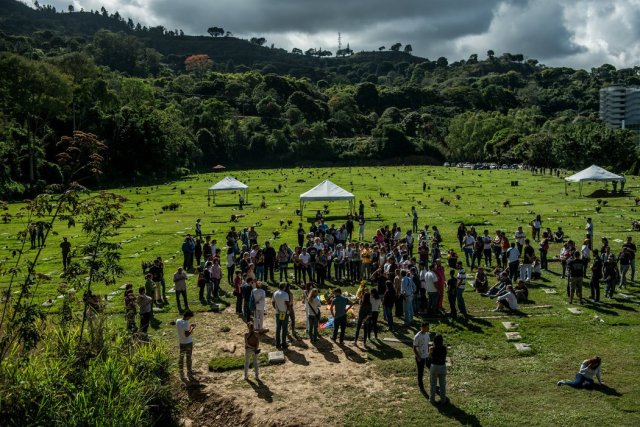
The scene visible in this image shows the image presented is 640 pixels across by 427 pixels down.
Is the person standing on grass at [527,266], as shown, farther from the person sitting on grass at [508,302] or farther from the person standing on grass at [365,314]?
the person standing on grass at [365,314]

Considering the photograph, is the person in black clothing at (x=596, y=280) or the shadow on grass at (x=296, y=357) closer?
the shadow on grass at (x=296, y=357)

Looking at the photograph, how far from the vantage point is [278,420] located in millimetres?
11281

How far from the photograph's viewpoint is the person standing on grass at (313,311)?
49.2 ft

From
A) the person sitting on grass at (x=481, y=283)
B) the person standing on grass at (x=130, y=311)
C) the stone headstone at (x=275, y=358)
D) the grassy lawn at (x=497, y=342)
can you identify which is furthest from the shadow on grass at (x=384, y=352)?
the person standing on grass at (x=130, y=311)

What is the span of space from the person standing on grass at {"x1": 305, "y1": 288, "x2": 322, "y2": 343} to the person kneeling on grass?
668 centimetres

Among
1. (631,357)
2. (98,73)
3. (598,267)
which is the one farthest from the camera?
(98,73)

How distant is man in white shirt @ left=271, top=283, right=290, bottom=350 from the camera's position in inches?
587

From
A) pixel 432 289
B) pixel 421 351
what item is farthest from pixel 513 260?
pixel 421 351

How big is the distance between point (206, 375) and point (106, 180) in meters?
65.0

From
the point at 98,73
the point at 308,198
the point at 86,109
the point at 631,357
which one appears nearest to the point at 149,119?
the point at 86,109

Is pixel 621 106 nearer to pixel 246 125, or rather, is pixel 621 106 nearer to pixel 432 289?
pixel 246 125

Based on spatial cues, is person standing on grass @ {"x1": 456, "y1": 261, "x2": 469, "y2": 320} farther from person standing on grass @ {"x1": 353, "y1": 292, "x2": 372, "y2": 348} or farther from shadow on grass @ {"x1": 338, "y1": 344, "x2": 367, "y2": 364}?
shadow on grass @ {"x1": 338, "y1": 344, "x2": 367, "y2": 364}

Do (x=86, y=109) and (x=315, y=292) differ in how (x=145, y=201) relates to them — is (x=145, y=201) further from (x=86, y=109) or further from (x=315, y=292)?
(x=315, y=292)

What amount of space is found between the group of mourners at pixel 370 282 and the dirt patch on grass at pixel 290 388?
1.73ft
